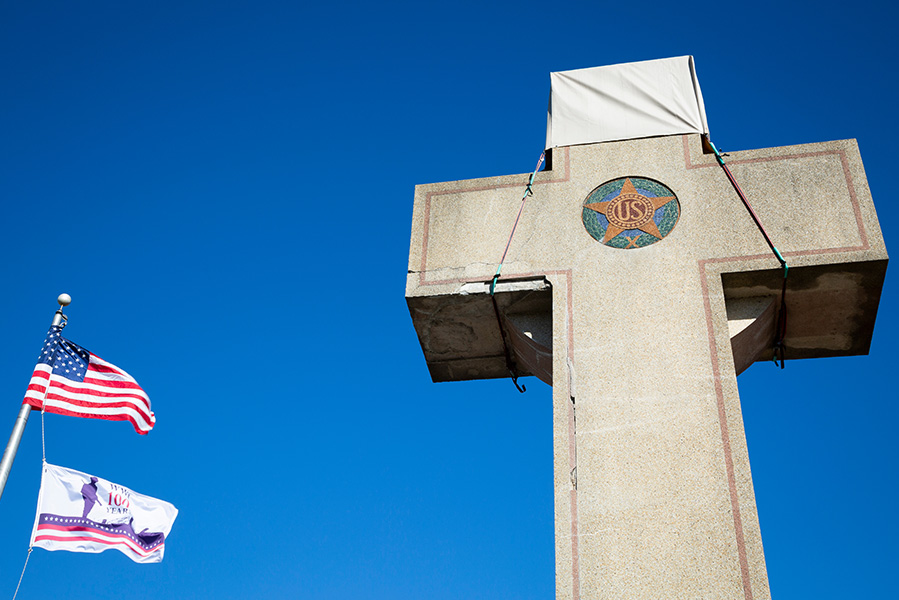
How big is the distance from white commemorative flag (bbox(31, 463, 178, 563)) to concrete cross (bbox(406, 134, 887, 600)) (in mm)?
3172

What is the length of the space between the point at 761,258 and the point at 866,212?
3.52 ft

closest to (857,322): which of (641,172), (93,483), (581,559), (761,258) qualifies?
(761,258)

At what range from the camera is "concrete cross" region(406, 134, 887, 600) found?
21.6 ft

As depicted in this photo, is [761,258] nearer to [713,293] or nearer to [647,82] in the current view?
[713,293]

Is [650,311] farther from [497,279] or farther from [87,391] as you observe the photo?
[87,391]

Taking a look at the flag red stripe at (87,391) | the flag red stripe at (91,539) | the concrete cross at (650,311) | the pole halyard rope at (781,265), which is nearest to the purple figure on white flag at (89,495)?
the flag red stripe at (91,539)

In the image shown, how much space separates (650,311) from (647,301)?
0.38 feet

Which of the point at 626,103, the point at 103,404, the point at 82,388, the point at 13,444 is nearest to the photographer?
the point at 13,444

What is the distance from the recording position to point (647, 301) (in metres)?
7.83

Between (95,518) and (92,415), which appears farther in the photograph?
(92,415)

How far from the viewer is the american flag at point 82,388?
8289 millimetres

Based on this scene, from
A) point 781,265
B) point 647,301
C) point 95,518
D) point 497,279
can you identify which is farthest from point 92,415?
point 781,265

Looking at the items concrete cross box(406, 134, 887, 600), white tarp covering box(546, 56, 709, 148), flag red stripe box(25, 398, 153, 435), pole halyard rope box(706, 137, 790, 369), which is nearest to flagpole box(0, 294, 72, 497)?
flag red stripe box(25, 398, 153, 435)

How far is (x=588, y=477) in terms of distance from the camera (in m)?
6.94
